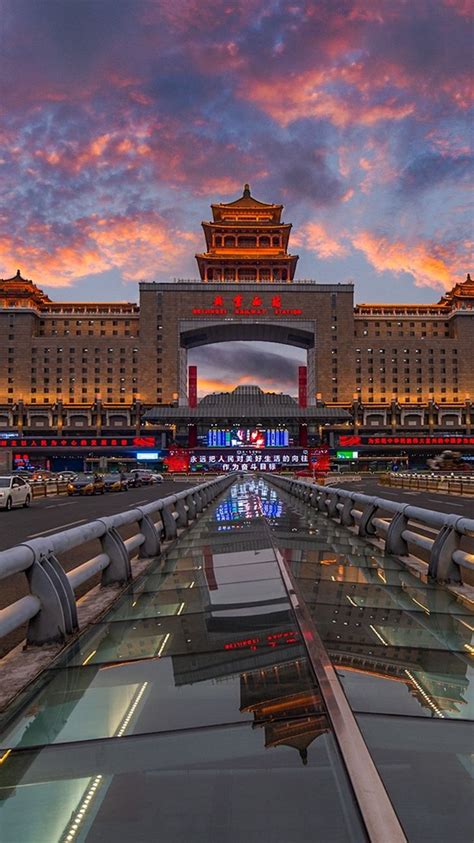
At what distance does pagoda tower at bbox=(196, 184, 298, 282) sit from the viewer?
147m

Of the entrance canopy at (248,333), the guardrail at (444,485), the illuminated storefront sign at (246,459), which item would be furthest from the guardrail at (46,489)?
the entrance canopy at (248,333)

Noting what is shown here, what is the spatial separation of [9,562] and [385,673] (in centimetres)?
264

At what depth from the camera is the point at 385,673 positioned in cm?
387

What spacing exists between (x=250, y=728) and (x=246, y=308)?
444ft

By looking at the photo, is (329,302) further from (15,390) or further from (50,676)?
(50,676)

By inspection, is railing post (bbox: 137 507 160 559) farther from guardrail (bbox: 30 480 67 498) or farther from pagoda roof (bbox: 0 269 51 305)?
pagoda roof (bbox: 0 269 51 305)

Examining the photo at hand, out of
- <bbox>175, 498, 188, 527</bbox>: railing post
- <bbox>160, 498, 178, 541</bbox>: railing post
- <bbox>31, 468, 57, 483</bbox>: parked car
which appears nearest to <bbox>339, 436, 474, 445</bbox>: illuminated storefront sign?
<bbox>31, 468, 57, 483</bbox>: parked car

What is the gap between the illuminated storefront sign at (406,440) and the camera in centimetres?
12069

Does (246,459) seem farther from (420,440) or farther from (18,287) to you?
(18,287)

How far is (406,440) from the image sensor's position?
120688 millimetres

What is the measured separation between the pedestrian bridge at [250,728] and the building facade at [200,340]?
124936 millimetres

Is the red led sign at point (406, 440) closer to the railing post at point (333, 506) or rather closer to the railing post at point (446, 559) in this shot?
the railing post at point (333, 506)

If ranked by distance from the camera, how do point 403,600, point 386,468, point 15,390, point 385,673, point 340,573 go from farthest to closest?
point 15,390
point 386,468
point 340,573
point 403,600
point 385,673

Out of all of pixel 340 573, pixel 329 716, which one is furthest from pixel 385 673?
pixel 340 573
